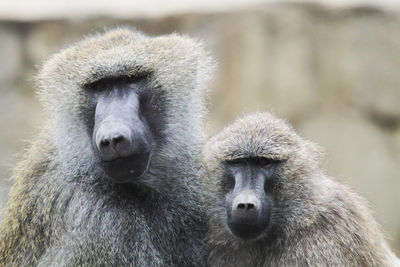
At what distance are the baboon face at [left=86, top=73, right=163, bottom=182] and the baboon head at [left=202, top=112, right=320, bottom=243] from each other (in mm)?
524

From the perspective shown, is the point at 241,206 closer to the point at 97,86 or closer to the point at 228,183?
the point at 228,183

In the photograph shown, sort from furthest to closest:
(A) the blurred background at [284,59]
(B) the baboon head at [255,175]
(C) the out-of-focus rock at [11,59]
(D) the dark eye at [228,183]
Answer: (C) the out-of-focus rock at [11,59], (A) the blurred background at [284,59], (D) the dark eye at [228,183], (B) the baboon head at [255,175]

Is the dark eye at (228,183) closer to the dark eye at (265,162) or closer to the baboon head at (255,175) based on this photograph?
the baboon head at (255,175)

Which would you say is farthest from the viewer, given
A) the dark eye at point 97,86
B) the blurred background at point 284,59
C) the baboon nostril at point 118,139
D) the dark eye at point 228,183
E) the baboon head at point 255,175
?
the blurred background at point 284,59

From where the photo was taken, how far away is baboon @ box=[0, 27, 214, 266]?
4.78m

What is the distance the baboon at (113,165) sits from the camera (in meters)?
4.78

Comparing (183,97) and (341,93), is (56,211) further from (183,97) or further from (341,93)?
(341,93)

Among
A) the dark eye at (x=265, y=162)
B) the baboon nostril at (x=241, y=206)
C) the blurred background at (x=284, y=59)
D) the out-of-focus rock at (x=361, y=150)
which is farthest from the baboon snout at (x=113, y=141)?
the out-of-focus rock at (x=361, y=150)

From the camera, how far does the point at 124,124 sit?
4.63 metres

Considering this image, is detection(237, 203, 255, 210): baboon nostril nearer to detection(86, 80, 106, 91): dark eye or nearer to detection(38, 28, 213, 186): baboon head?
detection(38, 28, 213, 186): baboon head

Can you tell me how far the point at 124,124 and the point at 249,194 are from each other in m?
0.95

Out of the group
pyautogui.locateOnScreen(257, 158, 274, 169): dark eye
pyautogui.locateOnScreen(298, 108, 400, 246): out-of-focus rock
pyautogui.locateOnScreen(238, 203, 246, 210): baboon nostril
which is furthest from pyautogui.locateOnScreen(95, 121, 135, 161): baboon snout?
pyautogui.locateOnScreen(298, 108, 400, 246): out-of-focus rock

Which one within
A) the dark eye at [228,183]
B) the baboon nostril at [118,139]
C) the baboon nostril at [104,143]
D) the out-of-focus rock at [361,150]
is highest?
the baboon nostril at [118,139]

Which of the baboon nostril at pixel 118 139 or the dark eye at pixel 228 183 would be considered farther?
the dark eye at pixel 228 183
